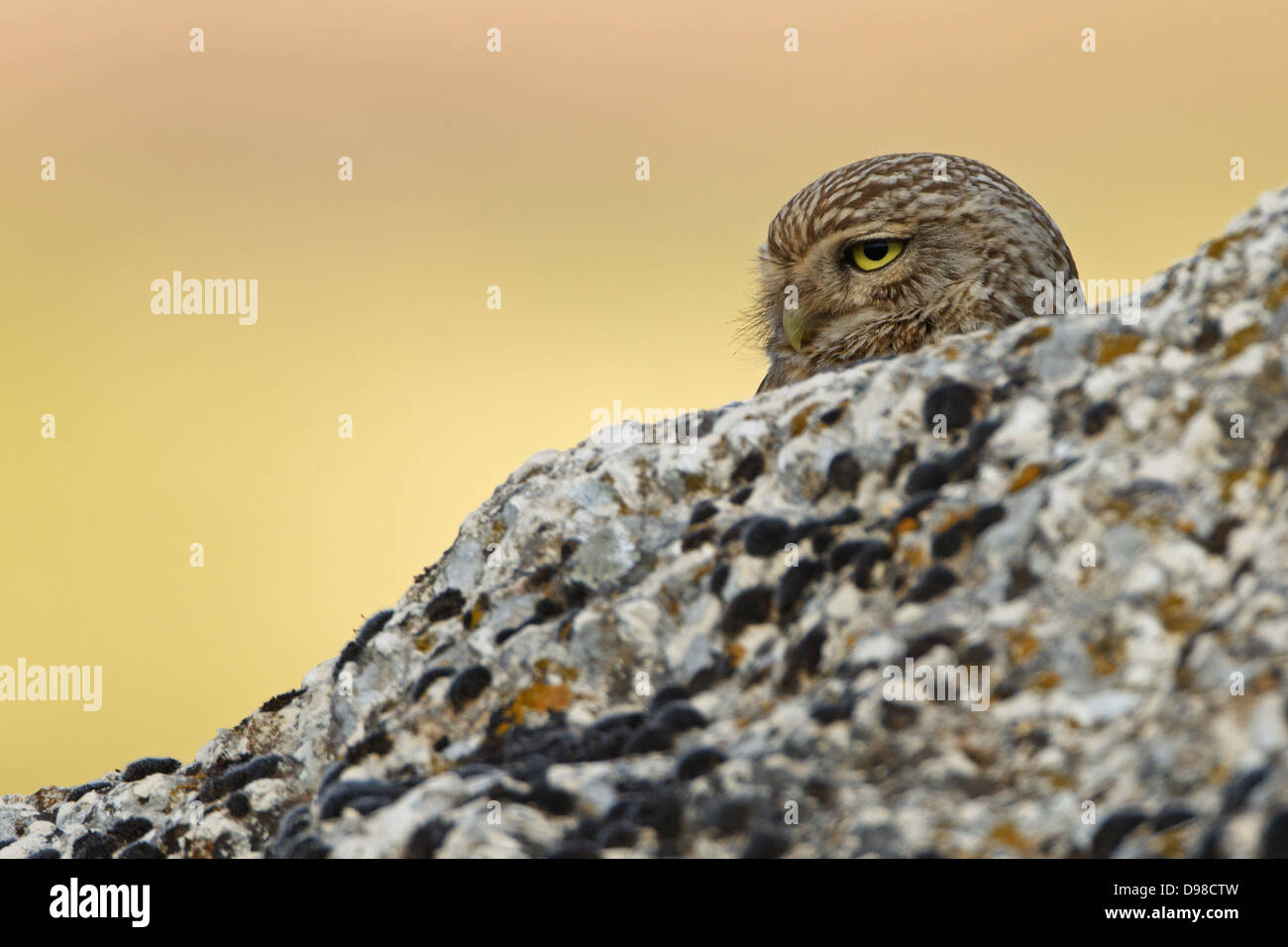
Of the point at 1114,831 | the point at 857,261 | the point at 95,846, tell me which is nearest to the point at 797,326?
the point at 857,261

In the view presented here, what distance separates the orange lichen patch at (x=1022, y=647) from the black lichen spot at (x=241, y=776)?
204 centimetres

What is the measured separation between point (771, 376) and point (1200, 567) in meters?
3.70

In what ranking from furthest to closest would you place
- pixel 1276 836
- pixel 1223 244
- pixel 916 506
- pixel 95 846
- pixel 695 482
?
pixel 95 846 → pixel 695 482 → pixel 1223 244 → pixel 916 506 → pixel 1276 836

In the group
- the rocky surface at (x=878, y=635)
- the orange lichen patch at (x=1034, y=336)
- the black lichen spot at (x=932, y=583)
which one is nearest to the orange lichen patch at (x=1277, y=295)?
the rocky surface at (x=878, y=635)

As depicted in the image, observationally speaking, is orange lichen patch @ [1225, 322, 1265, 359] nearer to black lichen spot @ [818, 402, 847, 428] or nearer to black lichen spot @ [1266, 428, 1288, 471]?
black lichen spot @ [1266, 428, 1288, 471]

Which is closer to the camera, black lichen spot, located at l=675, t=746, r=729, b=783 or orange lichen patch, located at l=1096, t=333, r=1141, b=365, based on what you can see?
black lichen spot, located at l=675, t=746, r=729, b=783

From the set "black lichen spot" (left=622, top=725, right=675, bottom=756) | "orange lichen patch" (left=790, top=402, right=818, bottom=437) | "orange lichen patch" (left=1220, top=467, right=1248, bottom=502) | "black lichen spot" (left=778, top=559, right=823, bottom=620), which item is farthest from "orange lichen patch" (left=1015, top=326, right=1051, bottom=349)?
"black lichen spot" (left=622, top=725, right=675, bottom=756)

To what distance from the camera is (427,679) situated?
2715 millimetres

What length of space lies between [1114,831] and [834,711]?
1.79ft

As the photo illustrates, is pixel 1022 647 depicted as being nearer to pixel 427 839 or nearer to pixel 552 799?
pixel 552 799

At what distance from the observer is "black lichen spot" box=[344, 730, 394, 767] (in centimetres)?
257

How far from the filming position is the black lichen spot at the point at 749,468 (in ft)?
9.18

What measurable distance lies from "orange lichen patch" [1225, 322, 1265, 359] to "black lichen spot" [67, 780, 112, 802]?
3.42 m
